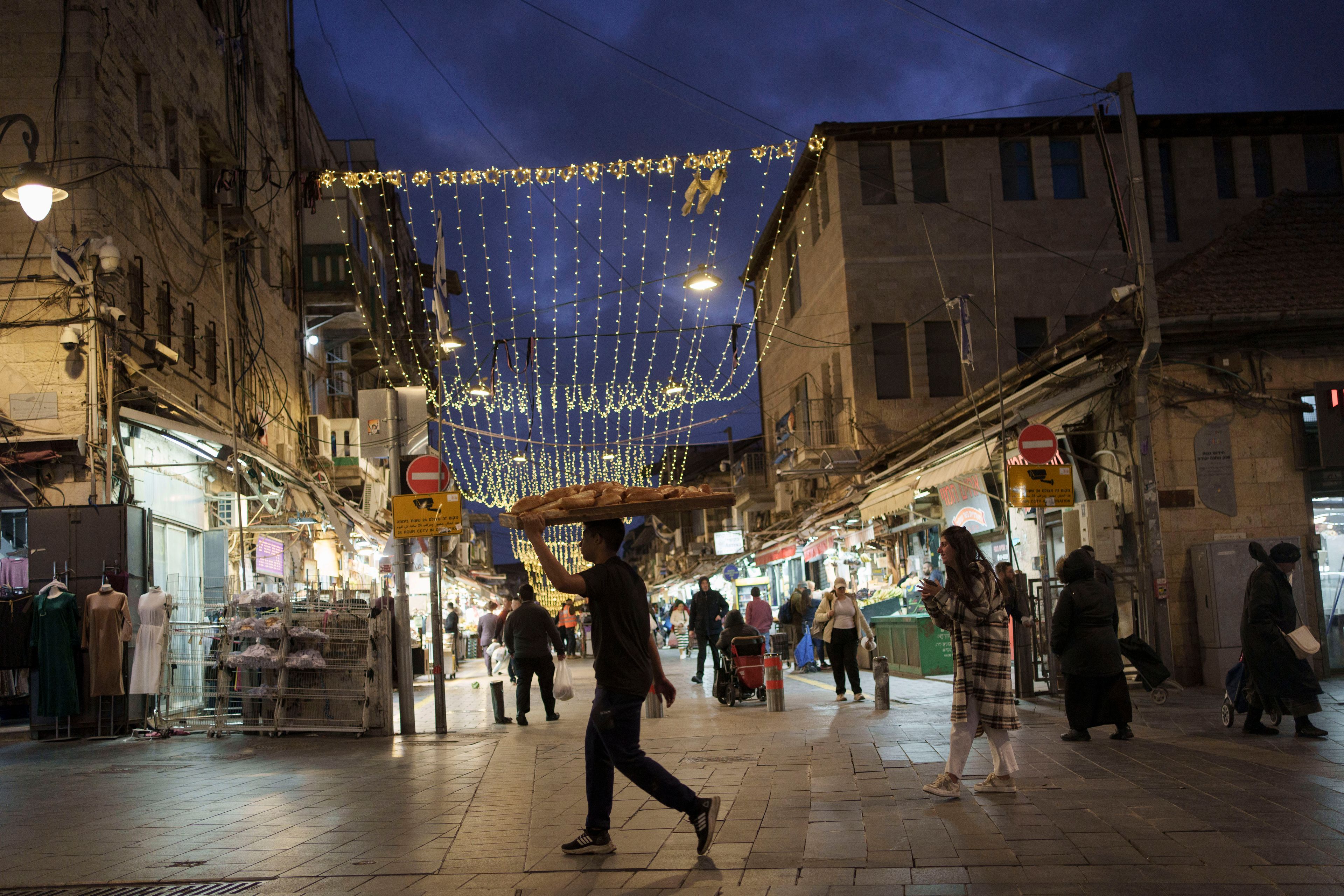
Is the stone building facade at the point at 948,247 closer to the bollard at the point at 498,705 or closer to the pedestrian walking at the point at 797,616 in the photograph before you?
the pedestrian walking at the point at 797,616

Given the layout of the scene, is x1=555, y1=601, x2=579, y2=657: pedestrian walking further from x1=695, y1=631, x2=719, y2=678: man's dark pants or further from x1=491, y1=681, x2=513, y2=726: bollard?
x1=491, y1=681, x2=513, y2=726: bollard

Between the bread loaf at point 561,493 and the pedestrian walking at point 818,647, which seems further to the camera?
the pedestrian walking at point 818,647

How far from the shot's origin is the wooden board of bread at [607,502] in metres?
6.84

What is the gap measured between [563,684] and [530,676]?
2089 mm

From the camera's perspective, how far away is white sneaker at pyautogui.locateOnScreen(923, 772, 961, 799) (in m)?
7.39

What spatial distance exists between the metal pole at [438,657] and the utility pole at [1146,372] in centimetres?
867

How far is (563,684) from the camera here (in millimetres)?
13297

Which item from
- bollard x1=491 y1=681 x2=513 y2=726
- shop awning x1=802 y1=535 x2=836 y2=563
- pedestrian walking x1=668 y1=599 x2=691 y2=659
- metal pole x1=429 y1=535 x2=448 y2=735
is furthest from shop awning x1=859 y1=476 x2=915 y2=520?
pedestrian walking x1=668 y1=599 x2=691 y2=659

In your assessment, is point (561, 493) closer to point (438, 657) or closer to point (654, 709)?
point (438, 657)

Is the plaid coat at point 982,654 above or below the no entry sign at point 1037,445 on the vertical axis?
below

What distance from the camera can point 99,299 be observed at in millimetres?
15688

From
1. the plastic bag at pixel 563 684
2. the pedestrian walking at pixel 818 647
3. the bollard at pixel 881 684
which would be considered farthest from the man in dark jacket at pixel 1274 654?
the pedestrian walking at pixel 818 647

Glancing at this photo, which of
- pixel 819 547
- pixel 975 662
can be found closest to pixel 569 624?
pixel 819 547

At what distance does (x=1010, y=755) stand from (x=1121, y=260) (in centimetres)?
2346
